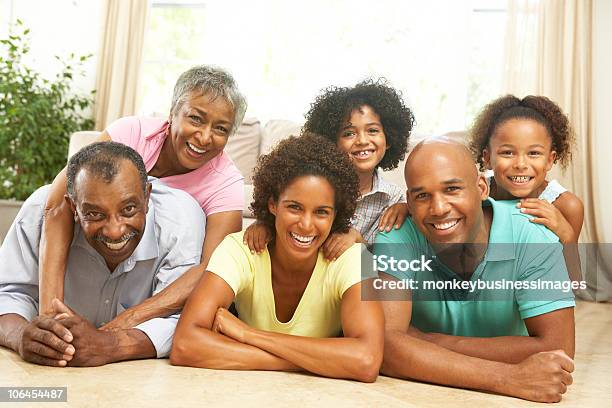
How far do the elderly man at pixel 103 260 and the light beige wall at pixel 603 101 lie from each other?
3377 mm

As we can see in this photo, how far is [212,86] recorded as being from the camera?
2.53 metres

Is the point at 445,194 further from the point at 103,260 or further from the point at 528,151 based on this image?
the point at 103,260

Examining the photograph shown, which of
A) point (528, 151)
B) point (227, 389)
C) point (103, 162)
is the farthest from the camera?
point (528, 151)

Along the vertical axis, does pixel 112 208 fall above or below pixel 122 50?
below

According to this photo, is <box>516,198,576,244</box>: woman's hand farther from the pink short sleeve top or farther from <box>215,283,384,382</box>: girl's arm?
the pink short sleeve top

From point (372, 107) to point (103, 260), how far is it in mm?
1073

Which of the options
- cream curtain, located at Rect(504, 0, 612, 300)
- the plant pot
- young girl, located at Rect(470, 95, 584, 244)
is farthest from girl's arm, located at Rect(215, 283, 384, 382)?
cream curtain, located at Rect(504, 0, 612, 300)

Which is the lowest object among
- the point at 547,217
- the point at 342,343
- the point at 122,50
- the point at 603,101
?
the point at 342,343

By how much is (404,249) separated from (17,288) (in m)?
1.23

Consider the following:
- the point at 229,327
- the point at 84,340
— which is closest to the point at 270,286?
the point at 229,327

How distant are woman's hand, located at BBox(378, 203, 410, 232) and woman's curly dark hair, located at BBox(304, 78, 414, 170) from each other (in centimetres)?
43

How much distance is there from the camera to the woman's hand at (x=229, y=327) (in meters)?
2.08

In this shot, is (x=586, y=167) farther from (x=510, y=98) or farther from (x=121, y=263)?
(x=121, y=263)

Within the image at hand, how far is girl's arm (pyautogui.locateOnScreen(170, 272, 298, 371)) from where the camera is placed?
206 centimetres
